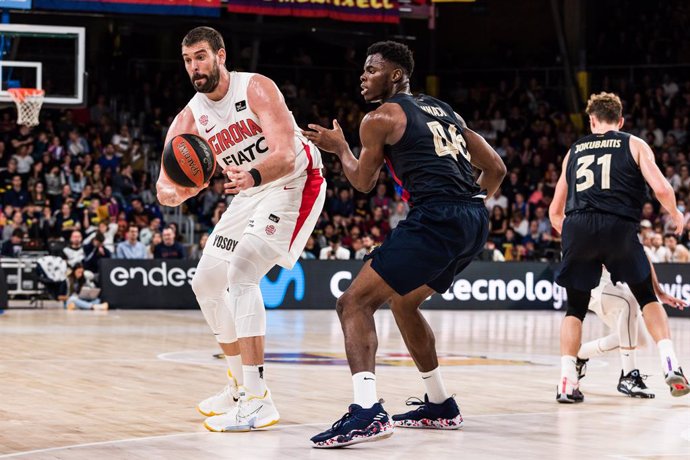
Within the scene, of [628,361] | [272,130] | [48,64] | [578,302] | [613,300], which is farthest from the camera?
[48,64]

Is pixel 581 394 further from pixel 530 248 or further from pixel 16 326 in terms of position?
pixel 530 248

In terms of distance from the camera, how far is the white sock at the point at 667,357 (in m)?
8.04

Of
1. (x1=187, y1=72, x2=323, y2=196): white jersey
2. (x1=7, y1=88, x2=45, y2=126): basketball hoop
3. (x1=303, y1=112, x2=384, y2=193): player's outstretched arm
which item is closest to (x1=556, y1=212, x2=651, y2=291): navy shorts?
(x1=187, y1=72, x2=323, y2=196): white jersey

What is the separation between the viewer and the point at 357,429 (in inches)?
238

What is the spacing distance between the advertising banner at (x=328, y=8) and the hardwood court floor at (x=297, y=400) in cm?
1039

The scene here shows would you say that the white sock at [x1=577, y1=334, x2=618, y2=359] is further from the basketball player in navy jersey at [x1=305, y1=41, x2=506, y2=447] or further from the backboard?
the backboard

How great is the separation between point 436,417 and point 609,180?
247 cm

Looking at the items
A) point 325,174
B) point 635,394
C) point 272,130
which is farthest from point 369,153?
point 325,174

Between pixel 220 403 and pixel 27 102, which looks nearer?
pixel 220 403

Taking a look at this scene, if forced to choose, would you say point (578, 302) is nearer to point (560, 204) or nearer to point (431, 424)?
point (560, 204)

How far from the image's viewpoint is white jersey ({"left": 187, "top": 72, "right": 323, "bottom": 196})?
7.18m

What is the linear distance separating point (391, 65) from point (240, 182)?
109 cm

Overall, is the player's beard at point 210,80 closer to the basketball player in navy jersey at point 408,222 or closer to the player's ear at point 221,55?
the player's ear at point 221,55

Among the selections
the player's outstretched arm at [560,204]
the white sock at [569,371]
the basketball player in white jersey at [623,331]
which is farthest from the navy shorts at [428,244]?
the basketball player in white jersey at [623,331]
